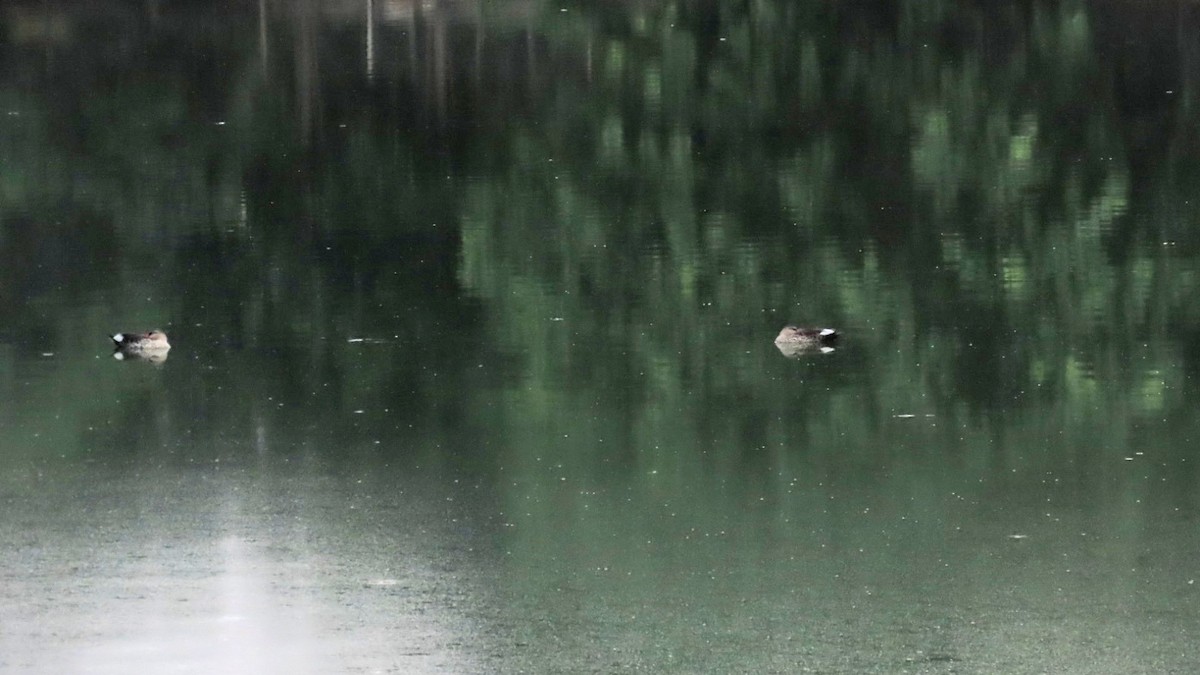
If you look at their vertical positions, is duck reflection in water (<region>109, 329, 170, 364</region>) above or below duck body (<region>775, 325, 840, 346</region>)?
above

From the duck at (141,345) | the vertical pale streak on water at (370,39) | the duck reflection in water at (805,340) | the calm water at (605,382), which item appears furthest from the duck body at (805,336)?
the vertical pale streak on water at (370,39)

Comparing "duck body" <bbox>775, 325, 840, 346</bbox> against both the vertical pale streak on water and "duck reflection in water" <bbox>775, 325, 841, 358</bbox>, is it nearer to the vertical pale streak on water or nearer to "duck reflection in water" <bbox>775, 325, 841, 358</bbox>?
"duck reflection in water" <bbox>775, 325, 841, 358</bbox>

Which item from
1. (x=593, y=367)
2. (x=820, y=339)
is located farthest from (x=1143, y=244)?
(x=593, y=367)

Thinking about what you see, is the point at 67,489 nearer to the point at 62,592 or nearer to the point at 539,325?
the point at 62,592

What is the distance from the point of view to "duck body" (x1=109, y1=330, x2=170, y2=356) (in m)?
12.7

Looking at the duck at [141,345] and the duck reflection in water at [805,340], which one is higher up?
the duck at [141,345]

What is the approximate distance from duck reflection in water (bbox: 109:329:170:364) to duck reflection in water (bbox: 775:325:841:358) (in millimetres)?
3298

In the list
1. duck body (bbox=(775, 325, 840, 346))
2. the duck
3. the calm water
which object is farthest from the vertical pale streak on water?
duck body (bbox=(775, 325, 840, 346))

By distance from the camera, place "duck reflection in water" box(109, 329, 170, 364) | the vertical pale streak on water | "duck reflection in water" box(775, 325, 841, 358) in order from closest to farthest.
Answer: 1. "duck reflection in water" box(109, 329, 170, 364)
2. "duck reflection in water" box(775, 325, 841, 358)
3. the vertical pale streak on water

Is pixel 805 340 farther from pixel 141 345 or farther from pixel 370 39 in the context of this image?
pixel 370 39

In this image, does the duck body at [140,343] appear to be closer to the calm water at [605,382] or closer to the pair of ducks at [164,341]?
the pair of ducks at [164,341]

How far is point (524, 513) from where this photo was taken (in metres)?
9.48

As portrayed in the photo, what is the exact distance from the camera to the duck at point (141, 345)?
41.8 ft

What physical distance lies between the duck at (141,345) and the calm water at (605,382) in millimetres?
150
